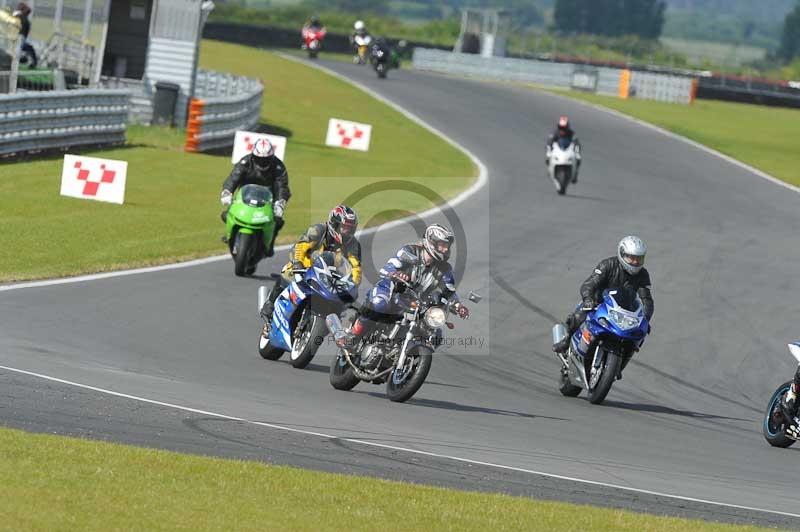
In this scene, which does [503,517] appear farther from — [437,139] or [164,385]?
[437,139]

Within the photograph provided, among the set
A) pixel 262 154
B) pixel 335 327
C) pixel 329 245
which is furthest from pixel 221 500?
pixel 262 154

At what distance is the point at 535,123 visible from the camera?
49.0 meters

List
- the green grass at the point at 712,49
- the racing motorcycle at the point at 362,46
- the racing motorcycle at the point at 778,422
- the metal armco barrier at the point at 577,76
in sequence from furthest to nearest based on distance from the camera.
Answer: the green grass at the point at 712,49
the racing motorcycle at the point at 362,46
the metal armco barrier at the point at 577,76
the racing motorcycle at the point at 778,422

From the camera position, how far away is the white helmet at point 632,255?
46.0 ft

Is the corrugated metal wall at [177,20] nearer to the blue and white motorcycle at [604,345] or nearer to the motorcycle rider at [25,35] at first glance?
the motorcycle rider at [25,35]

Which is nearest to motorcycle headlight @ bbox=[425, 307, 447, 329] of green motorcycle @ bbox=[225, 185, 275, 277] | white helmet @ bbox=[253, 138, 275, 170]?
green motorcycle @ bbox=[225, 185, 275, 277]

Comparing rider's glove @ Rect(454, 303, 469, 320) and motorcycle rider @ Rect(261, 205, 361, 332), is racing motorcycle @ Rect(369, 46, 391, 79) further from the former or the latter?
rider's glove @ Rect(454, 303, 469, 320)

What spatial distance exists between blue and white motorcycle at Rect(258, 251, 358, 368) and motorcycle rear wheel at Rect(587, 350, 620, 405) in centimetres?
257

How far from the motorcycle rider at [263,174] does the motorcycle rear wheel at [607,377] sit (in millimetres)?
6237

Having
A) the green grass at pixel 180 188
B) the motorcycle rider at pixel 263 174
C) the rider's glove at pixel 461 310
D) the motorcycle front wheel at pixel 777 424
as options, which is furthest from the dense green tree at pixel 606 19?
the rider's glove at pixel 461 310

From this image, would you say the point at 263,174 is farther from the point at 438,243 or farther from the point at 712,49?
the point at 712,49

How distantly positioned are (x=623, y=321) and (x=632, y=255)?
0.65 metres

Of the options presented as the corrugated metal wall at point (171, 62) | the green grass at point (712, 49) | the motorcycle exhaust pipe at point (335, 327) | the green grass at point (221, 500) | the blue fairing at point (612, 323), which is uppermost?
the green grass at point (712, 49)

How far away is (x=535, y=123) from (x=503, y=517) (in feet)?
136
